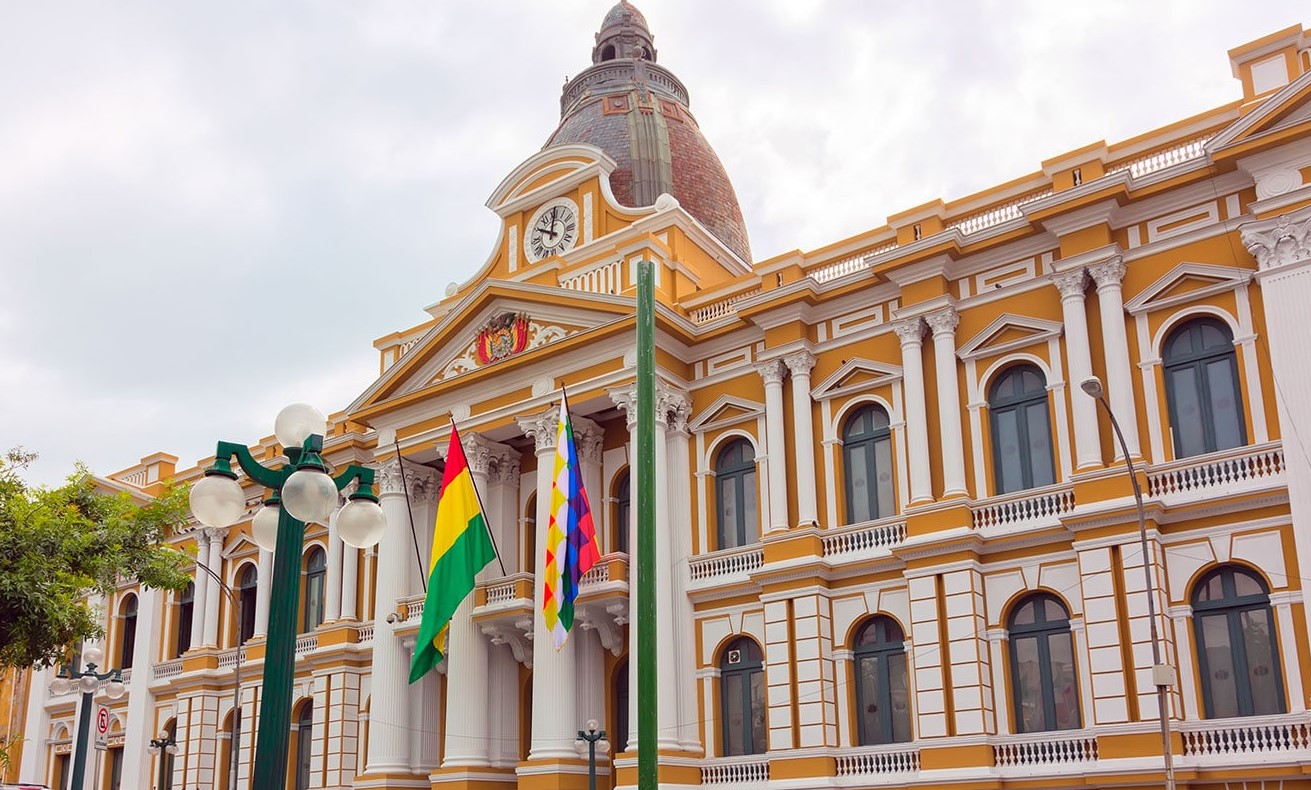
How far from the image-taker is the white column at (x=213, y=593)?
38250mm

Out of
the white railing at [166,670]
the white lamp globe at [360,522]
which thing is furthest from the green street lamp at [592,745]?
the white railing at [166,670]

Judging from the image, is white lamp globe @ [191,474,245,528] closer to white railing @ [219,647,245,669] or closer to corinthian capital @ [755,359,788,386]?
corinthian capital @ [755,359,788,386]


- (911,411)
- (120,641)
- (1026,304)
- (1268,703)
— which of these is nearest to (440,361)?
(911,411)

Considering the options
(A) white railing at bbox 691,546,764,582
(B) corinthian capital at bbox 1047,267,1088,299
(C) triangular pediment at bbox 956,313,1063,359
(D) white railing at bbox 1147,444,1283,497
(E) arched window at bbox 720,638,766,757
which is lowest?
(E) arched window at bbox 720,638,766,757

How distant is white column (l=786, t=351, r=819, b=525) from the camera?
87.7 feet

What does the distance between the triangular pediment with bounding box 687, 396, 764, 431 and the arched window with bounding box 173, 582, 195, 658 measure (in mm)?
19216

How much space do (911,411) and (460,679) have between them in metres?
11.8

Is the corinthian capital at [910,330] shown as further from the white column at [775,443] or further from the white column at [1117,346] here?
the white column at [1117,346]

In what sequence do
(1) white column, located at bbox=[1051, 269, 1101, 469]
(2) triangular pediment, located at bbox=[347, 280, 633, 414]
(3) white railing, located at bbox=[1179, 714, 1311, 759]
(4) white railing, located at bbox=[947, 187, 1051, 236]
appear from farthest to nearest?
(2) triangular pediment, located at bbox=[347, 280, 633, 414], (4) white railing, located at bbox=[947, 187, 1051, 236], (1) white column, located at bbox=[1051, 269, 1101, 469], (3) white railing, located at bbox=[1179, 714, 1311, 759]

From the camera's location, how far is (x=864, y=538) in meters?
25.9

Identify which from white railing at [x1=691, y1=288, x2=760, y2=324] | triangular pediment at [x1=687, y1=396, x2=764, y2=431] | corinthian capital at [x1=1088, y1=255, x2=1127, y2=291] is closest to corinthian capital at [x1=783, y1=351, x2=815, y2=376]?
triangular pediment at [x1=687, y1=396, x2=764, y2=431]

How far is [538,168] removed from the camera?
34344 mm

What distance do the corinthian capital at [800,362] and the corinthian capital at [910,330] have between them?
85.7 inches

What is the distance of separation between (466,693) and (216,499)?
791 inches
